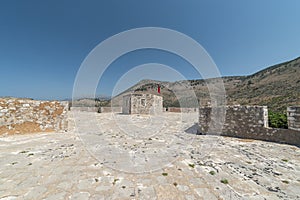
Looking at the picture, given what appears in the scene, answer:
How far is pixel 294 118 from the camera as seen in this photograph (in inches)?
178

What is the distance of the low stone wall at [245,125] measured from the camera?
4.79 m

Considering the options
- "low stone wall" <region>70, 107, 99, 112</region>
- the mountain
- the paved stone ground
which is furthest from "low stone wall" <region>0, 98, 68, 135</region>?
"low stone wall" <region>70, 107, 99, 112</region>

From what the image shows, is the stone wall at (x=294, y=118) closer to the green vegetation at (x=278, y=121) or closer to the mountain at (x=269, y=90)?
the green vegetation at (x=278, y=121)

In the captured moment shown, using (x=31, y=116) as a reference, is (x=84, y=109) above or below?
below

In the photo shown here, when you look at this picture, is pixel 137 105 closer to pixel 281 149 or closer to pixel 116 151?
pixel 116 151

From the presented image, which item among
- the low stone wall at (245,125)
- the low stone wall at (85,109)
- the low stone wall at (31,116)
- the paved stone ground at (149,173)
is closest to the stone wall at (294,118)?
the low stone wall at (245,125)

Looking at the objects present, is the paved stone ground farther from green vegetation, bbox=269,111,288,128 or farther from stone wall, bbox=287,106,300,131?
green vegetation, bbox=269,111,288,128

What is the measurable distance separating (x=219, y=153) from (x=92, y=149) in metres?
3.84

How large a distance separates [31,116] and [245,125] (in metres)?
9.60

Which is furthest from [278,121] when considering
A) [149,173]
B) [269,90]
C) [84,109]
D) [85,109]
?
[269,90]

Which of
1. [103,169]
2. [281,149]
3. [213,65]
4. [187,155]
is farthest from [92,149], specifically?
[213,65]

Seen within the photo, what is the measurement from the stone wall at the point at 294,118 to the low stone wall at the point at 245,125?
0.55 ft

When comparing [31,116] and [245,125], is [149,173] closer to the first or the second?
[245,125]

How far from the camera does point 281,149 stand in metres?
4.16
